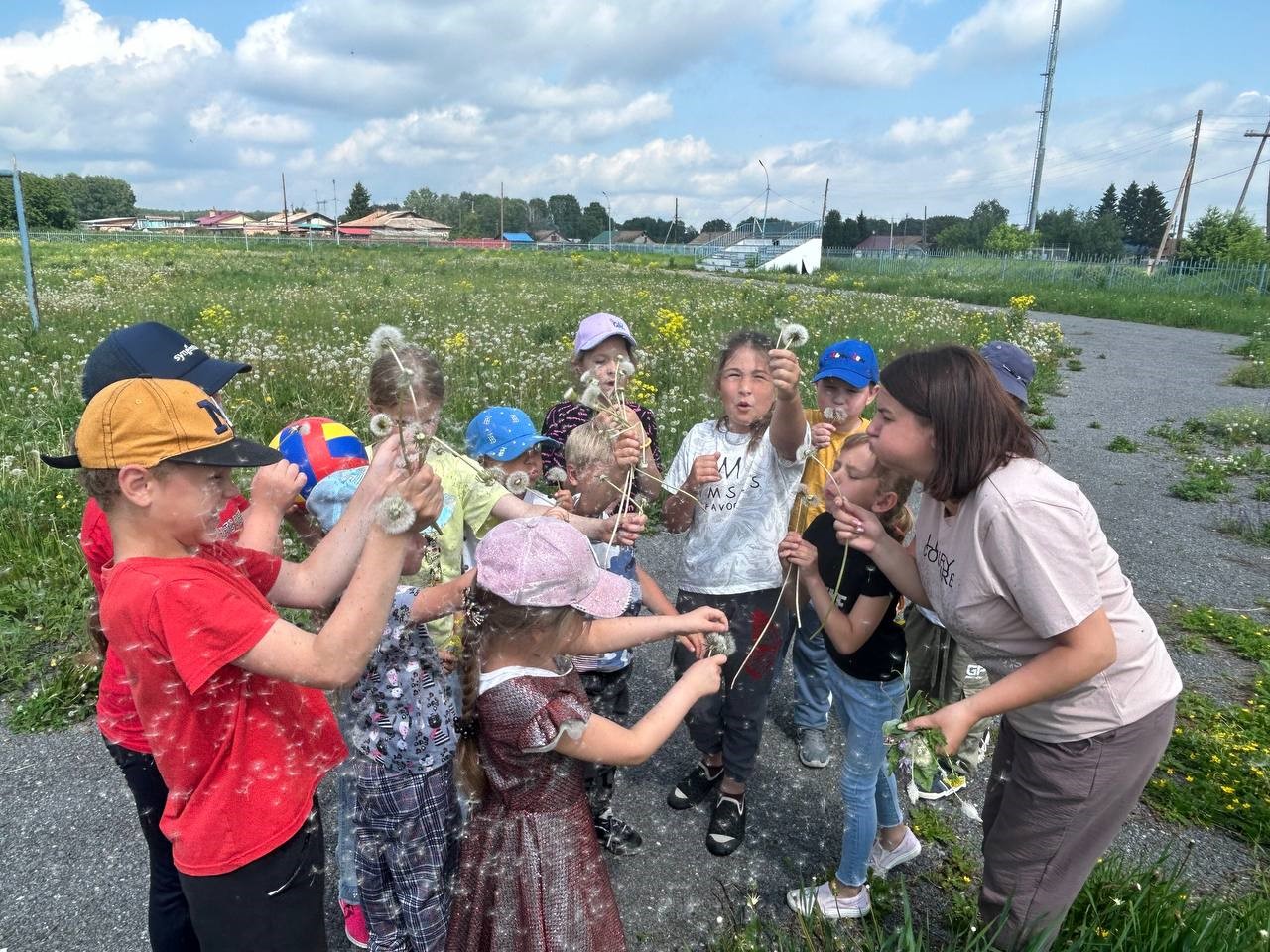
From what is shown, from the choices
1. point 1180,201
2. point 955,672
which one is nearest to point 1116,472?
point 955,672

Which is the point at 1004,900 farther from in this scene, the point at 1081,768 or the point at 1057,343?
the point at 1057,343

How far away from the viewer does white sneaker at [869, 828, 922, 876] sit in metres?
2.97

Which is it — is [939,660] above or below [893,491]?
below

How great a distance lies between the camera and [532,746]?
1.77 m

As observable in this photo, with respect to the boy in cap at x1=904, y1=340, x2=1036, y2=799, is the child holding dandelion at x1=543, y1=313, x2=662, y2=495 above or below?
above

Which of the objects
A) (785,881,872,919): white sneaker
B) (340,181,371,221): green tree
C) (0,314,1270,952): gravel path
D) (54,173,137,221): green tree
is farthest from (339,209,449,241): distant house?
(785,881,872,919): white sneaker

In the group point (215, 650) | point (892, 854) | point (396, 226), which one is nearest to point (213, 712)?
point (215, 650)

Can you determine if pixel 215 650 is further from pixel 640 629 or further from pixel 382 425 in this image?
pixel 640 629

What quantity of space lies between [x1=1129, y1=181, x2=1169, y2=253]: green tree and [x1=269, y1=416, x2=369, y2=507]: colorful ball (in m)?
110

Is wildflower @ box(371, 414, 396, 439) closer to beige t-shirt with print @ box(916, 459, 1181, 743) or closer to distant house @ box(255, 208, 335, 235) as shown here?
beige t-shirt with print @ box(916, 459, 1181, 743)

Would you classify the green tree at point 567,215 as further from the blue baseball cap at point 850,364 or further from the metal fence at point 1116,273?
the blue baseball cap at point 850,364

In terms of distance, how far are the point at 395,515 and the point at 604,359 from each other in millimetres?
2420

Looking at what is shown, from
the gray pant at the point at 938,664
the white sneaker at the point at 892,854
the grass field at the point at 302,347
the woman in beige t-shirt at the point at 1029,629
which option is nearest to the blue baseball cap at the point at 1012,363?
the grass field at the point at 302,347

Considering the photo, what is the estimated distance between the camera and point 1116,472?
8.38 m
